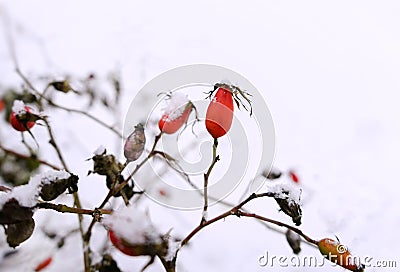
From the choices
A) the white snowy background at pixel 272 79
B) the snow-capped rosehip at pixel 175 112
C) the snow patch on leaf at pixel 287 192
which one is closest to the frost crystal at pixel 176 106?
the snow-capped rosehip at pixel 175 112

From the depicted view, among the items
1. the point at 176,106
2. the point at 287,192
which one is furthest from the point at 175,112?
the point at 287,192

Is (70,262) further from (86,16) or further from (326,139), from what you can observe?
(86,16)

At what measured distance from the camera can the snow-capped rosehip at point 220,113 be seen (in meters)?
0.53

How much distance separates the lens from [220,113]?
1.73 feet

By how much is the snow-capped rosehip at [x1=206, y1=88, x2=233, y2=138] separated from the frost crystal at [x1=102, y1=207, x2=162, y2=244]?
7.4 inches

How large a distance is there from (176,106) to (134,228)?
0.76 ft

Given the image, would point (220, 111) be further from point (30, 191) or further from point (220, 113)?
point (30, 191)

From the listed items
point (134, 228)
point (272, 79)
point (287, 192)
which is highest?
point (272, 79)

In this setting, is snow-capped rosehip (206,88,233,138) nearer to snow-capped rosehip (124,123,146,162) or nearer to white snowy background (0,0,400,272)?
snow-capped rosehip (124,123,146,162)

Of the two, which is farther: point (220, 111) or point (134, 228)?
point (220, 111)

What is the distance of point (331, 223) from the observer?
0.92 metres

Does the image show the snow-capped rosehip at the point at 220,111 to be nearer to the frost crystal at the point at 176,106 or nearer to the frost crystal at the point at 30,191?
the frost crystal at the point at 176,106

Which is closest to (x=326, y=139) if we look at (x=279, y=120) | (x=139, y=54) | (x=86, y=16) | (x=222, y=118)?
(x=279, y=120)

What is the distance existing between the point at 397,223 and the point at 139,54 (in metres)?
0.99
